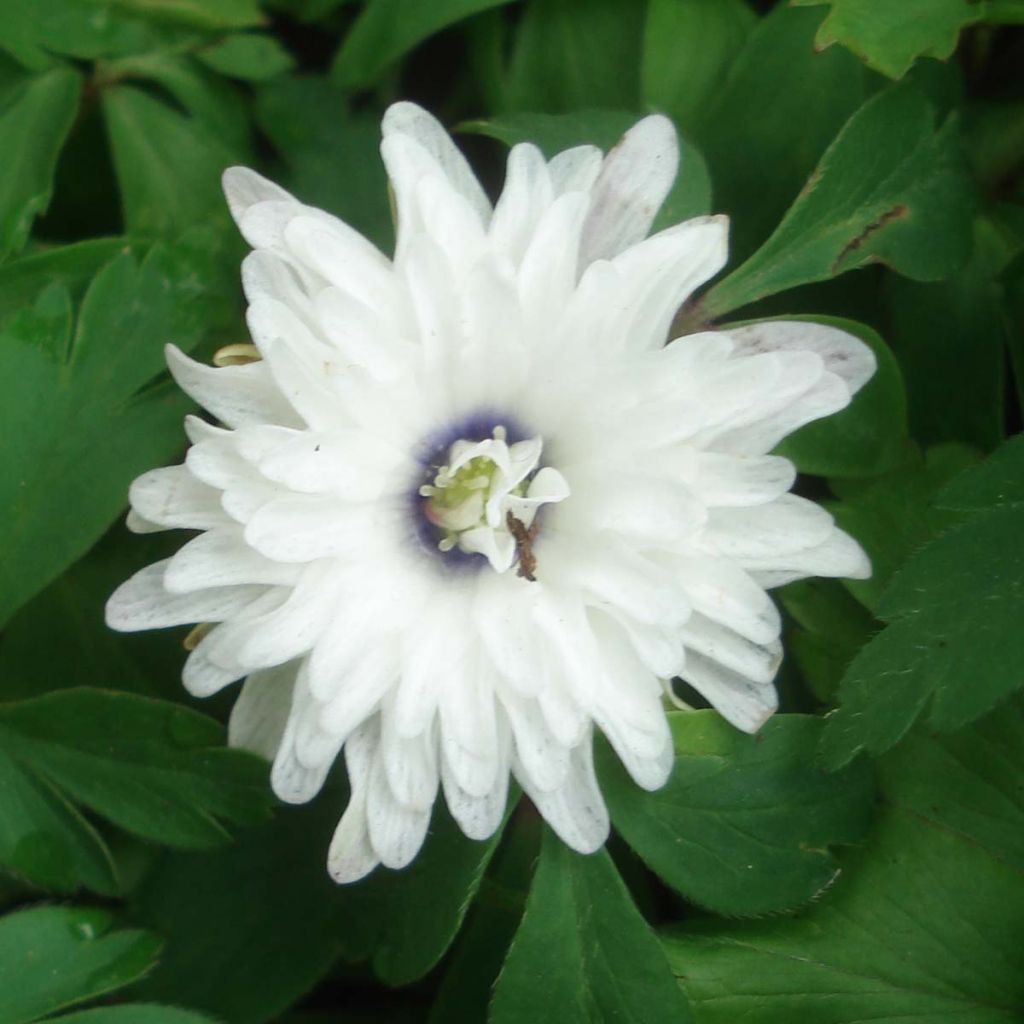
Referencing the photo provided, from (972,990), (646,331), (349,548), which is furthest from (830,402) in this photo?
(972,990)

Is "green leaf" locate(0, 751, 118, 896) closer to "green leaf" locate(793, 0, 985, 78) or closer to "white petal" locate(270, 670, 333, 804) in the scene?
"white petal" locate(270, 670, 333, 804)

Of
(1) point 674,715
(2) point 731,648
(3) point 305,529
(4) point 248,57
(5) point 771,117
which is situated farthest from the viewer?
(4) point 248,57

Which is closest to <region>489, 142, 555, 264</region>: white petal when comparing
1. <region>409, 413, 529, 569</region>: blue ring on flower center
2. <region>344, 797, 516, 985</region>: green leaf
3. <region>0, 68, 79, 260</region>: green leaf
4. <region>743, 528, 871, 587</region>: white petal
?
<region>409, 413, 529, 569</region>: blue ring on flower center

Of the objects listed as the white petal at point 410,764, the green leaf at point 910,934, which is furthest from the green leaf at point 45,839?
the green leaf at point 910,934

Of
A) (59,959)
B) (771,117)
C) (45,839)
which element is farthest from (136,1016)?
(771,117)

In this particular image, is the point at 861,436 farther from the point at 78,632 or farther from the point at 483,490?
the point at 78,632

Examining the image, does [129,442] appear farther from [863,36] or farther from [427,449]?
[863,36]
